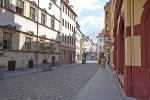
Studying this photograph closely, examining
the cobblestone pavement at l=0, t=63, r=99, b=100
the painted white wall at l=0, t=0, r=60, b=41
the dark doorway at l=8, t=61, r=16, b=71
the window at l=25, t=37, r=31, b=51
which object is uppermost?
the painted white wall at l=0, t=0, r=60, b=41

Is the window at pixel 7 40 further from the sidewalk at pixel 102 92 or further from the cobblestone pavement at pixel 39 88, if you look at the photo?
the sidewalk at pixel 102 92

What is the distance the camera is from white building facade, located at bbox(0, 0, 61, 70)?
1953 cm

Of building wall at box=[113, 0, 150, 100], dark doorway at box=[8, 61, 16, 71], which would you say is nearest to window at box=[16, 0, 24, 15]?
dark doorway at box=[8, 61, 16, 71]

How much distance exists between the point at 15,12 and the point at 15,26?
5.09 feet

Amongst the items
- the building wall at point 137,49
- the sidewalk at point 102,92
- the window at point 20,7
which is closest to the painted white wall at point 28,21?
the window at point 20,7

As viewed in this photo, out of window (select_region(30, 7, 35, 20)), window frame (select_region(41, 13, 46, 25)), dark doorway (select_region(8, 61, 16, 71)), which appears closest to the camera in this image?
dark doorway (select_region(8, 61, 16, 71))

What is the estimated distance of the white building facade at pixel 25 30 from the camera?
19.5 m

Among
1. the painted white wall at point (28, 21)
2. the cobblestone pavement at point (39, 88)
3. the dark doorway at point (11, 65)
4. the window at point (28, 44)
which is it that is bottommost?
the cobblestone pavement at point (39, 88)

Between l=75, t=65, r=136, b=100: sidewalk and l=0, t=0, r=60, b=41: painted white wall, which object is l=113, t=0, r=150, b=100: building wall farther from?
l=0, t=0, r=60, b=41: painted white wall

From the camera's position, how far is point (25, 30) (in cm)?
2327

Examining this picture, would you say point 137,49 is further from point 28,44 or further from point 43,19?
point 43,19

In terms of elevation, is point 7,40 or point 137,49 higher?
point 7,40

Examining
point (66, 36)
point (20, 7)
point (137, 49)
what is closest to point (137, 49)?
point (137, 49)

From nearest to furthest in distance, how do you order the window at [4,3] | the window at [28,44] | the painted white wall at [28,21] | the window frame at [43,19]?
the window at [4,3]
the painted white wall at [28,21]
the window at [28,44]
the window frame at [43,19]
